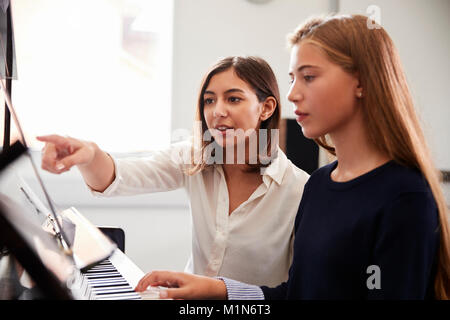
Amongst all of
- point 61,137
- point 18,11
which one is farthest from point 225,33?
point 61,137

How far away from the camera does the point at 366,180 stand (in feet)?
2.47

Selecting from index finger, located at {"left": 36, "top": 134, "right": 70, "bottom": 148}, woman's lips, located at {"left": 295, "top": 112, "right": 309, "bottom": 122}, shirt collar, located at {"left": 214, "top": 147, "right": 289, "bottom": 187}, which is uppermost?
woman's lips, located at {"left": 295, "top": 112, "right": 309, "bottom": 122}

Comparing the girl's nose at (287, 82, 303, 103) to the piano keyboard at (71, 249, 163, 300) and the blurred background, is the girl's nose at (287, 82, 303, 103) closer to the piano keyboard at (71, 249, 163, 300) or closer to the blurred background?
the piano keyboard at (71, 249, 163, 300)

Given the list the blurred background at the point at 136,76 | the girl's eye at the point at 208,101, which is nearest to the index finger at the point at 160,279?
the girl's eye at the point at 208,101

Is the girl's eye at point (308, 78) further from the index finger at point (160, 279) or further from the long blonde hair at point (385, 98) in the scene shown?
the index finger at point (160, 279)

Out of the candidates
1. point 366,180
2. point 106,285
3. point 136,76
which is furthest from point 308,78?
point 136,76

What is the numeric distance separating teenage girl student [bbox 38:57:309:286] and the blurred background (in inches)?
55.2

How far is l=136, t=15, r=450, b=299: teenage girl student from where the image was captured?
669mm

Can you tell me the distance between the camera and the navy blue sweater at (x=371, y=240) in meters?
0.66

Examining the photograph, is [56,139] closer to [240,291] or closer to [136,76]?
[240,291]

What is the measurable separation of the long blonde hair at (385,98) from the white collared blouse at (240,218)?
53cm

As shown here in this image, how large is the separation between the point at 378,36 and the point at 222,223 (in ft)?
2.24

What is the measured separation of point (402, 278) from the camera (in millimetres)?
663

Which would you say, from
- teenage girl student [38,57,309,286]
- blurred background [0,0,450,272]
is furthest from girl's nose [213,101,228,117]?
blurred background [0,0,450,272]
